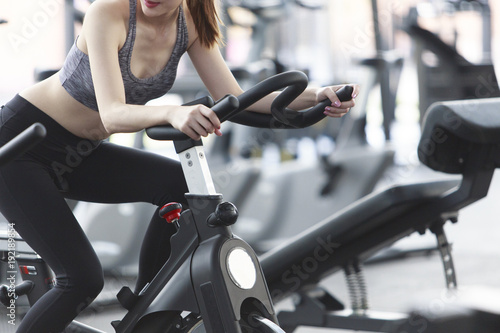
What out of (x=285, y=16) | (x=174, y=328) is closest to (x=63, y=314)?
(x=174, y=328)

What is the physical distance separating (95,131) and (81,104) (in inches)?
2.8

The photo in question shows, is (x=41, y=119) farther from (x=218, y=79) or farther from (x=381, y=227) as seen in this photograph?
(x=381, y=227)

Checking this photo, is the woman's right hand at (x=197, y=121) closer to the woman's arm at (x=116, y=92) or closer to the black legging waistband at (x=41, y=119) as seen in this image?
the woman's arm at (x=116, y=92)

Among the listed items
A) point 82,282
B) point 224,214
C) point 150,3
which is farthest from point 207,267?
point 150,3

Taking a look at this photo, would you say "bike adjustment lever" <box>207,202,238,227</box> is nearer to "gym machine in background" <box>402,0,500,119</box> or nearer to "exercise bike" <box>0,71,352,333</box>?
"exercise bike" <box>0,71,352,333</box>

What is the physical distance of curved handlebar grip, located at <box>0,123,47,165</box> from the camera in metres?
1.08

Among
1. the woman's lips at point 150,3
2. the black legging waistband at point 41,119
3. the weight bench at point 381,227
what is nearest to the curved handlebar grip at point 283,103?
the woman's lips at point 150,3

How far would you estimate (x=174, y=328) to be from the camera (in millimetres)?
1404

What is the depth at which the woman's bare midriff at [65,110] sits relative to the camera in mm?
1439

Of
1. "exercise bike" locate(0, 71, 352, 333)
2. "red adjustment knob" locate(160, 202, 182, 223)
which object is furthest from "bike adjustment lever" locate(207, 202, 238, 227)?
"red adjustment knob" locate(160, 202, 182, 223)

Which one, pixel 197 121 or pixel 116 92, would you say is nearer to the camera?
pixel 197 121

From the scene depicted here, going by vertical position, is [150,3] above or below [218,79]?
above

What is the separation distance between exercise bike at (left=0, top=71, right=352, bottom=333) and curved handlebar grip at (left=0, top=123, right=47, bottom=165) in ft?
0.71

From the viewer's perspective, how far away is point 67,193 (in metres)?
1.55
